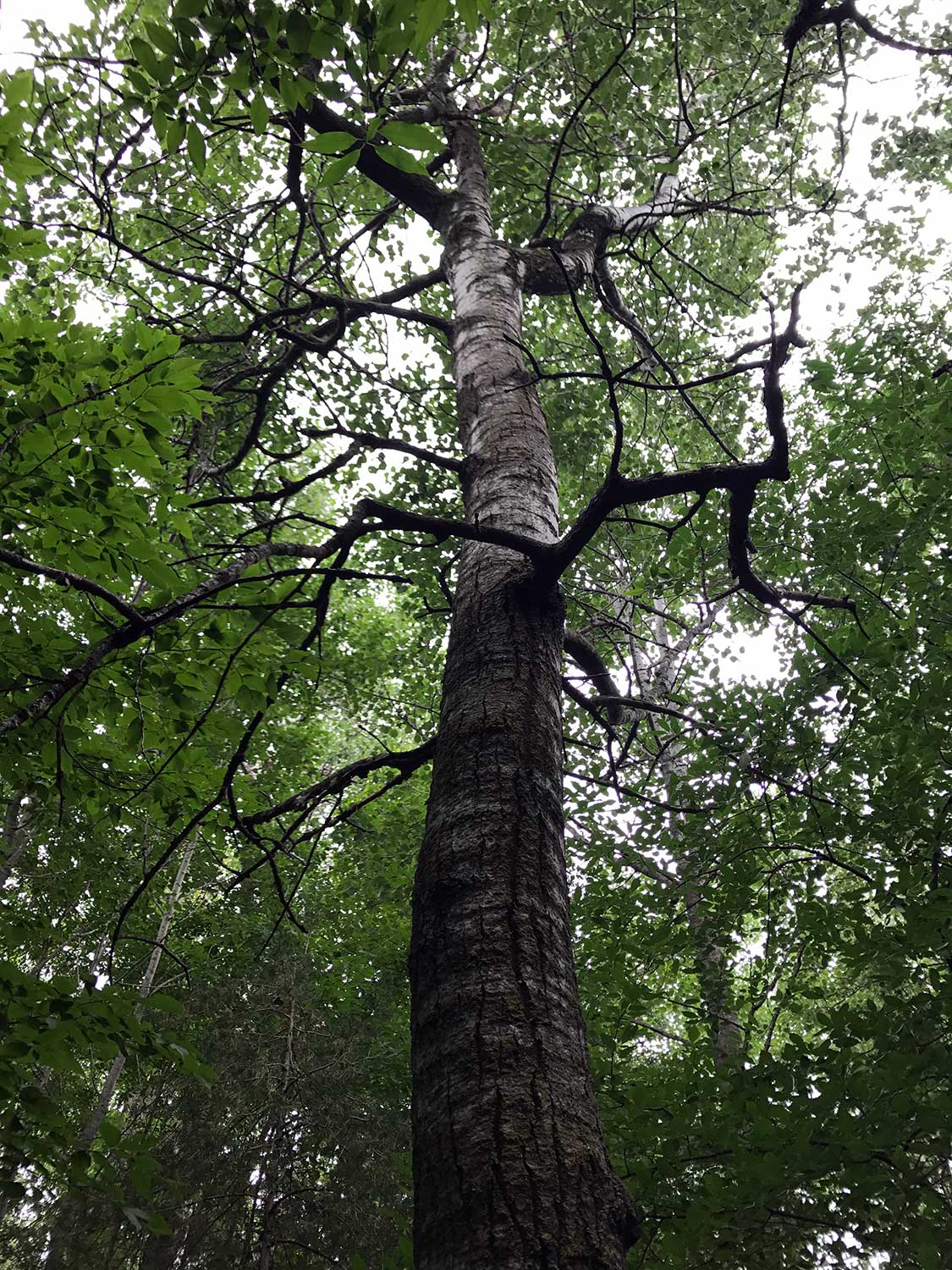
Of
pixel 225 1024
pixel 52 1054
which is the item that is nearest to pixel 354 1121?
pixel 225 1024

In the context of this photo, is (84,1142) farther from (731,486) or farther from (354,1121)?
(354,1121)

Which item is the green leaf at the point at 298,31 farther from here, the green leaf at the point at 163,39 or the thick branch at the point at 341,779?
the thick branch at the point at 341,779

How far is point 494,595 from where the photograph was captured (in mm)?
2293

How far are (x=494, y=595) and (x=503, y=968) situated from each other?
1.09m

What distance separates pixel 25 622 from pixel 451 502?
462 centimetres

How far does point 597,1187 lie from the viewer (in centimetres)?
125

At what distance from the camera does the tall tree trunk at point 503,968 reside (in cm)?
119

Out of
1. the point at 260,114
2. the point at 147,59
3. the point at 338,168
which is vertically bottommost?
the point at 338,168

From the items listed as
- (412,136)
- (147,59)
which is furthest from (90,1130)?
(412,136)

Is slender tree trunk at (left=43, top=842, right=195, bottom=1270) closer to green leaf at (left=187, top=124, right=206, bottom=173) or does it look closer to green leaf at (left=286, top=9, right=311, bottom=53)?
green leaf at (left=187, top=124, right=206, bottom=173)

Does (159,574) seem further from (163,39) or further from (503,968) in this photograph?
(503,968)

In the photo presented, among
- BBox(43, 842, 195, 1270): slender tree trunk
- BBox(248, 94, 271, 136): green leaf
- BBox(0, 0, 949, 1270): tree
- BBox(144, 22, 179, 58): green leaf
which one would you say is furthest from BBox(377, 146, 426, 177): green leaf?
BBox(43, 842, 195, 1270): slender tree trunk

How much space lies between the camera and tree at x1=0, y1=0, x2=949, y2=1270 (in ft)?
5.23

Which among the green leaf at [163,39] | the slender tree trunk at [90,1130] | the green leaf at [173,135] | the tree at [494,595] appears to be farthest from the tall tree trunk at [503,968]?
the slender tree trunk at [90,1130]
